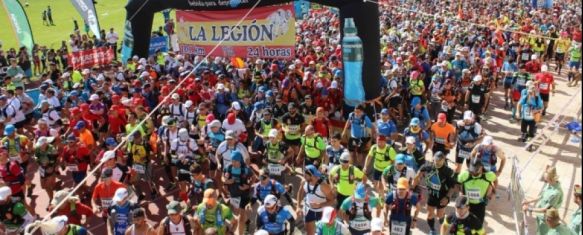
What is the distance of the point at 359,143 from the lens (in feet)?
32.7

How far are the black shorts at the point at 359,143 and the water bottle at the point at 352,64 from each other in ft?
6.10

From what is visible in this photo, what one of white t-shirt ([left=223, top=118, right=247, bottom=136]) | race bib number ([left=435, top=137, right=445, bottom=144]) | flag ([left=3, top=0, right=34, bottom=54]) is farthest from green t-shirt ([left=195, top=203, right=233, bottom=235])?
flag ([left=3, top=0, right=34, bottom=54])

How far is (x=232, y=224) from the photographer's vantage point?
6.65 m

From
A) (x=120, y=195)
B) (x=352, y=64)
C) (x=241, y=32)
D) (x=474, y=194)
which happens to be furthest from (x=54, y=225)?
(x=241, y=32)

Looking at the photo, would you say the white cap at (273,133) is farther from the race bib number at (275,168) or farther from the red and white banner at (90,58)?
the red and white banner at (90,58)

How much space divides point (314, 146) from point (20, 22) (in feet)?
52.7

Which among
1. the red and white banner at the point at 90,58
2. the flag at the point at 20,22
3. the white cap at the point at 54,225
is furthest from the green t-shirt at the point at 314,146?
the flag at the point at 20,22

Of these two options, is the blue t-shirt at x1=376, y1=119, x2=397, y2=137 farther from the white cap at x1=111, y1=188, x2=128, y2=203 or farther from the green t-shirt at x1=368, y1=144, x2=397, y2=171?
the white cap at x1=111, y1=188, x2=128, y2=203

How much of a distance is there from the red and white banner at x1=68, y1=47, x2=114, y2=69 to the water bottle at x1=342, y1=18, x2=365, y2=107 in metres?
12.0

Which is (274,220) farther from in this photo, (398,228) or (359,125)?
(359,125)

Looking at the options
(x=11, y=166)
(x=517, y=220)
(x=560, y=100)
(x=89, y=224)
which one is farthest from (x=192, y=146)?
(x=560, y=100)

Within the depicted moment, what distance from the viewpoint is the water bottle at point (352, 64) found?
1155 cm

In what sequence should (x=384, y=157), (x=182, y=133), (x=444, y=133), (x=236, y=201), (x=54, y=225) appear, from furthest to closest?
(x=444, y=133) < (x=182, y=133) < (x=384, y=157) < (x=236, y=201) < (x=54, y=225)

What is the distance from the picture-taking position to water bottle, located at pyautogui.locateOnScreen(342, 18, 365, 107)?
37.9 ft
